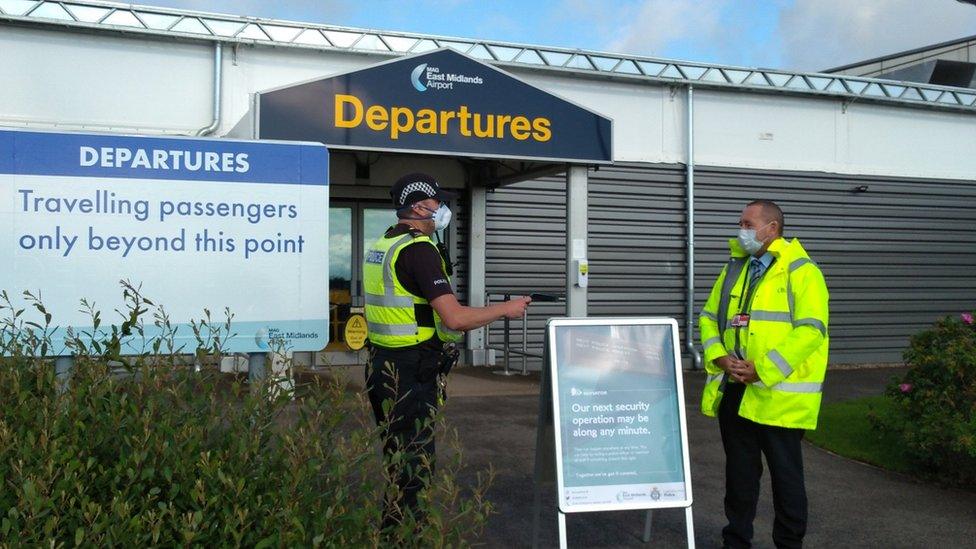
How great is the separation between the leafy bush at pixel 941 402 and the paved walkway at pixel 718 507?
20cm

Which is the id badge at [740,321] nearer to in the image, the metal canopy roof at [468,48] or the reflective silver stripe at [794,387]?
the reflective silver stripe at [794,387]

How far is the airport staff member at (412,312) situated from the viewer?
4246mm

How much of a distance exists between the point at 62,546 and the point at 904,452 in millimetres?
6509

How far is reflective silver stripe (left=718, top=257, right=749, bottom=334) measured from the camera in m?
5.13

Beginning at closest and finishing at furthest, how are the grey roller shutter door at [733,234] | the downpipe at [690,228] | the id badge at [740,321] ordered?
the id badge at [740,321], the grey roller shutter door at [733,234], the downpipe at [690,228]

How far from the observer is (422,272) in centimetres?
427

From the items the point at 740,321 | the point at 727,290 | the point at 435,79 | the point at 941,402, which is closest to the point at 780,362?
the point at 740,321

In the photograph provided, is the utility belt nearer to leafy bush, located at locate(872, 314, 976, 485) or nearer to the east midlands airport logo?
leafy bush, located at locate(872, 314, 976, 485)

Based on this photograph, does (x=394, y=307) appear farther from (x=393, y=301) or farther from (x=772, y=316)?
(x=772, y=316)

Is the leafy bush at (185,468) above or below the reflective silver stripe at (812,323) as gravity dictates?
below

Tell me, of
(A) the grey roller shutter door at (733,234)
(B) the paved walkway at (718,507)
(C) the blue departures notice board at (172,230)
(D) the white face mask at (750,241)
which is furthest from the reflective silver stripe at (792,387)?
(A) the grey roller shutter door at (733,234)

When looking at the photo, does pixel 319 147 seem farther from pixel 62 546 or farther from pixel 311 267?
pixel 62 546

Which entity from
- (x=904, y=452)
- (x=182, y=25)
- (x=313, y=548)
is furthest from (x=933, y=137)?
(x=313, y=548)

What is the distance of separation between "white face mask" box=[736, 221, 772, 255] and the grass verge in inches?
128
